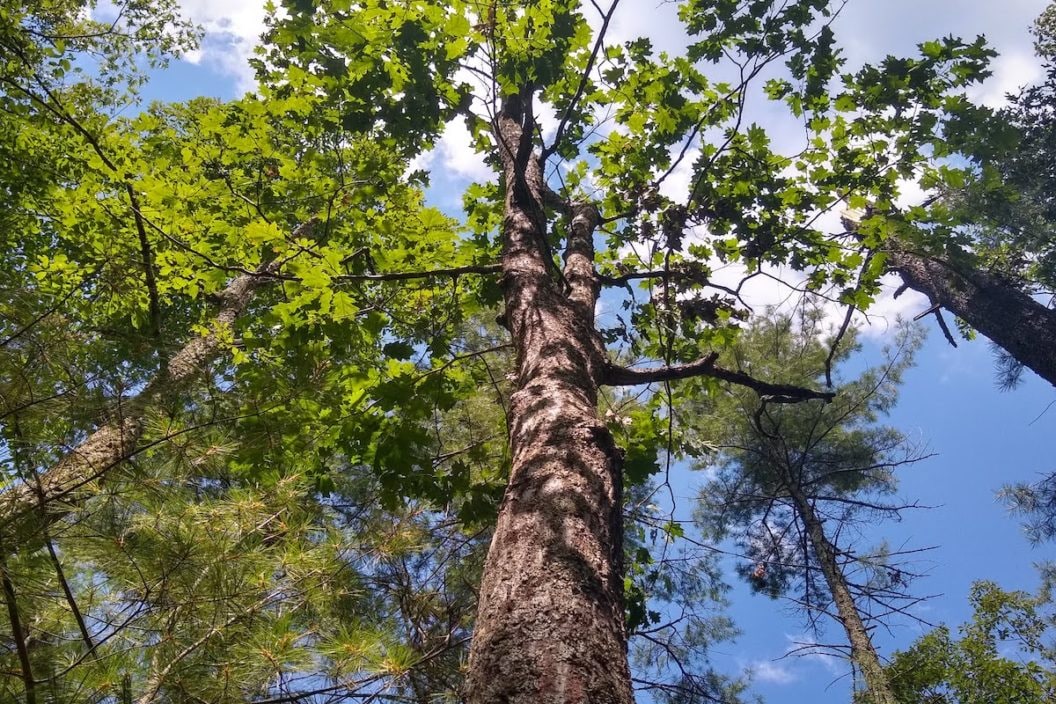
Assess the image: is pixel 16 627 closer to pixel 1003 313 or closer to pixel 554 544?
pixel 554 544

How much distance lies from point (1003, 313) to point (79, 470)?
32.8 ft

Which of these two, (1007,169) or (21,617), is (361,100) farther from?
(1007,169)

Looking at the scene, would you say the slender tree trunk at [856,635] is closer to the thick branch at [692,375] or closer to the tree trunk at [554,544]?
the thick branch at [692,375]

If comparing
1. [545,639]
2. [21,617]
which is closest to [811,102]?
[545,639]

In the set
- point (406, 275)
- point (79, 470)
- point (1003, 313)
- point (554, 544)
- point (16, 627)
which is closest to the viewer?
point (554, 544)

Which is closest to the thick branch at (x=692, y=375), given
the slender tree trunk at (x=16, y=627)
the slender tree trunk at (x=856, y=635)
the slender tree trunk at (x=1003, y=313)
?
the slender tree trunk at (x=16, y=627)

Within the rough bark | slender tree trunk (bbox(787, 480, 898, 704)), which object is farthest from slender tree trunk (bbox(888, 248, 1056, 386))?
the rough bark

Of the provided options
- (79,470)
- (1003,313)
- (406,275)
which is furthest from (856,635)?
(79,470)

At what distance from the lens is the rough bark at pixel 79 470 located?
74.9 inches

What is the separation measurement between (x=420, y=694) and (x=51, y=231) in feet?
31.4

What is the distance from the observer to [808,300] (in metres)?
4.40

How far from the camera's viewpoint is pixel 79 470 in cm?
216

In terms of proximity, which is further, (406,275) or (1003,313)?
(1003,313)

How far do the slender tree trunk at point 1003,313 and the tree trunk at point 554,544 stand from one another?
597 cm
